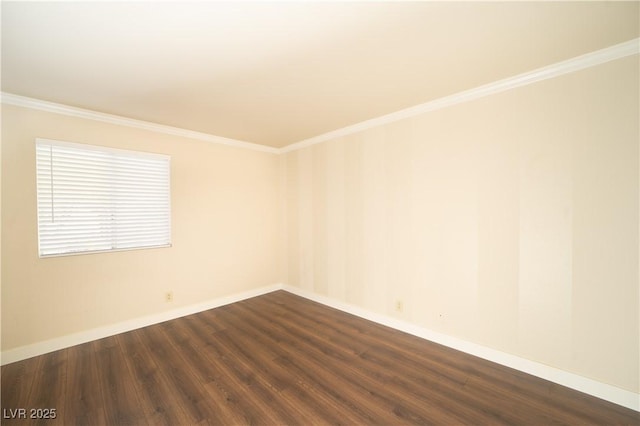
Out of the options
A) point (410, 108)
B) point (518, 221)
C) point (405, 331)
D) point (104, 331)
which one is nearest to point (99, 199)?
point (104, 331)

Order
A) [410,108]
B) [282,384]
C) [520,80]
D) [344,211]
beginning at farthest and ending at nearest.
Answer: [344,211] < [410,108] < [520,80] < [282,384]

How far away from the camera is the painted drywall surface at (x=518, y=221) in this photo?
178cm

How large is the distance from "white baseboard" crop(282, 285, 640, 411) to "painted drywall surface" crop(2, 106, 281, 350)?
2233mm

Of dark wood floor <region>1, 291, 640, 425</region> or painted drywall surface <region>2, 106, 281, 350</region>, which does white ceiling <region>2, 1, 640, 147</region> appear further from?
dark wood floor <region>1, 291, 640, 425</region>

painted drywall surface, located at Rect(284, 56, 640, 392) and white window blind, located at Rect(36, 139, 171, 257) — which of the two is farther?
white window blind, located at Rect(36, 139, 171, 257)

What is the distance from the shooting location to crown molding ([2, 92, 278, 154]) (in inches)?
93.4

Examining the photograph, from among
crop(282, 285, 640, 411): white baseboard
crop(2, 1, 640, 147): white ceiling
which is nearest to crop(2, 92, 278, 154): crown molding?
→ crop(2, 1, 640, 147): white ceiling

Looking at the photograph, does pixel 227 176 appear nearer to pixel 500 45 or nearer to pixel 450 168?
pixel 450 168

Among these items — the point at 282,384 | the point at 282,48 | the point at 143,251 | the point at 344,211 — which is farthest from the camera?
the point at 344,211

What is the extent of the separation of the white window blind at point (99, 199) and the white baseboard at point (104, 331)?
89 cm

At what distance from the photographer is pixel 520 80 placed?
210 centimetres

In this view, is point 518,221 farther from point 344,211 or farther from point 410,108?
point 344,211

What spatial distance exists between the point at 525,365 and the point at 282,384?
2.08m

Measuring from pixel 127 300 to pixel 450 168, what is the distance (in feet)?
13.0
